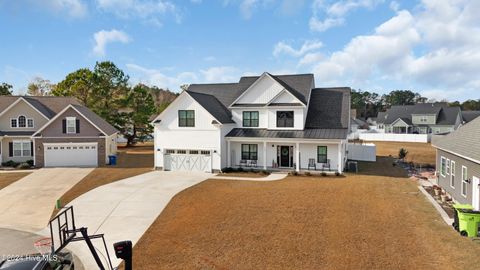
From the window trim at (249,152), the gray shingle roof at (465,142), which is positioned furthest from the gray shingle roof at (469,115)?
the window trim at (249,152)

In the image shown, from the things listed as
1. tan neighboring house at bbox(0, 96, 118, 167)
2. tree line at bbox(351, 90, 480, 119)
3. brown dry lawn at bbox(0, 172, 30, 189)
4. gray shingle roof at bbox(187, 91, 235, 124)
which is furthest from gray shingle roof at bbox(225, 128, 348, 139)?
tree line at bbox(351, 90, 480, 119)

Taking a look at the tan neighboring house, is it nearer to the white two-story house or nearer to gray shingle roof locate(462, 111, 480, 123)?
the white two-story house

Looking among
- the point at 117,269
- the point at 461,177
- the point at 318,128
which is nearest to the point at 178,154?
the point at 318,128

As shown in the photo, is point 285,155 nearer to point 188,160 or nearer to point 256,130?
point 256,130

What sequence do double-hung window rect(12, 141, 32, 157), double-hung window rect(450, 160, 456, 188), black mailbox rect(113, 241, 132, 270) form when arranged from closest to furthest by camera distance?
black mailbox rect(113, 241, 132, 270) < double-hung window rect(450, 160, 456, 188) < double-hung window rect(12, 141, 32, 157)

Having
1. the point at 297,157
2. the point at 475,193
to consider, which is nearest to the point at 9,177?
the point at 297,157

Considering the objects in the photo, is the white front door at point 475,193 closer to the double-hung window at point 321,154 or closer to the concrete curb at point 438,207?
the concrete curb at point 438,207
